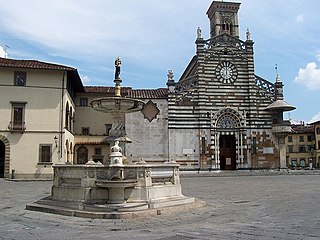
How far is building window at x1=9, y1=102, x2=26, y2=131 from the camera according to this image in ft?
102

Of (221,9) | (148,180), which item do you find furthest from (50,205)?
(221,9)

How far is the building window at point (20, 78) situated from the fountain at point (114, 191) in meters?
22.2

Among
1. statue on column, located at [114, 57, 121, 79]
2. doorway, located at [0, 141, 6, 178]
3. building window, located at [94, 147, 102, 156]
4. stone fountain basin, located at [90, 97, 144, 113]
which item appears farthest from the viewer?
building window, located at [94, 147, 102, 156]

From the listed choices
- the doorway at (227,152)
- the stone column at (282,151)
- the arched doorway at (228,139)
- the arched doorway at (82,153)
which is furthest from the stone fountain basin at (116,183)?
the stone column at (282,151)

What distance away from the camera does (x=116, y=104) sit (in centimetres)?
1361

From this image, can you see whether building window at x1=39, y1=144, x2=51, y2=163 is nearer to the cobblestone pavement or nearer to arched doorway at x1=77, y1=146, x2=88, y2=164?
arched doorway at x1=77, y1=146, x2=88, y2=164

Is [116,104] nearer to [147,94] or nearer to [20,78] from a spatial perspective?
[20,78]

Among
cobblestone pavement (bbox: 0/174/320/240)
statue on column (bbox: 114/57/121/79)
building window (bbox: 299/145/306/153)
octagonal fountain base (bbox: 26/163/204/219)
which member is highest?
statue on column (bbox: 114/57/121/79)

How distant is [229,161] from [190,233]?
3391cm

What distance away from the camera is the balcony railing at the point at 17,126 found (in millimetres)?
30995

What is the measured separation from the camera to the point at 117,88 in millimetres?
14891

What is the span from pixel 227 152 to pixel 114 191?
31.5 meters

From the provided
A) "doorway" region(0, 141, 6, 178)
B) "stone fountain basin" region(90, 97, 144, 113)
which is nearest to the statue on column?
"stone fountain basin" region(90, 97, 144, 113)

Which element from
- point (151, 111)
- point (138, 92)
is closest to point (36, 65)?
point (138, 92)
